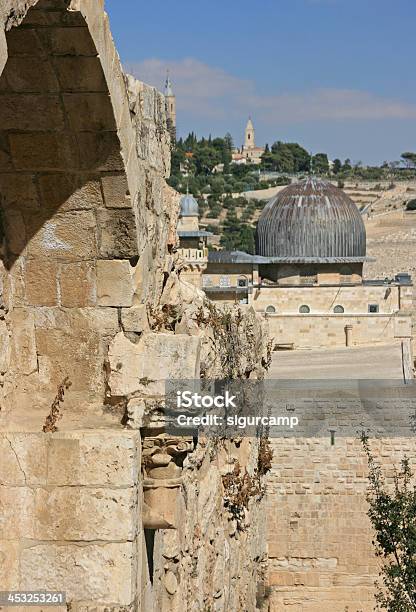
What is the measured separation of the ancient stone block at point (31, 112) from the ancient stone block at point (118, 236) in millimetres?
366

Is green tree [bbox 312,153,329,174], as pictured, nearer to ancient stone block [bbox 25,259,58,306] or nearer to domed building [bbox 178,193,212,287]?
domed building [bbox 178,193,212,287]

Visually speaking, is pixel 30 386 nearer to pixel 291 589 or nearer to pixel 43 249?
pixel 43 249

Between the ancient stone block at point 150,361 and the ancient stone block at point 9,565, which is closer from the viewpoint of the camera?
the ancient stone block at point 9,565

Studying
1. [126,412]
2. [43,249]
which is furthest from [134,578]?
[43,249]

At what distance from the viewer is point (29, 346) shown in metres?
3.51

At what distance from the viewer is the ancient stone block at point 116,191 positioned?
10.9ft

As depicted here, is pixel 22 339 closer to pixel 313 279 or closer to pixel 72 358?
pixel 72 358

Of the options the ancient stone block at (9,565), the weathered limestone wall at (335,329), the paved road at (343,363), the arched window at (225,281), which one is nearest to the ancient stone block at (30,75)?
the ancient stone block at (9,565)

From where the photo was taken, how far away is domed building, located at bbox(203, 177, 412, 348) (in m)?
31.0

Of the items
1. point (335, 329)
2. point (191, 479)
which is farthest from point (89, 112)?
point (335, 329)

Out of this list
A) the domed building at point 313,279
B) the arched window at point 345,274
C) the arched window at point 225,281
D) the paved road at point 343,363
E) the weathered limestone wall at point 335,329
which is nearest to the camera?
the paved road at point 343,363

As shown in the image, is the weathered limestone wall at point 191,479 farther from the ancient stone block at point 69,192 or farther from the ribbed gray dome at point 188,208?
the ribbed gray dome at point 188,208

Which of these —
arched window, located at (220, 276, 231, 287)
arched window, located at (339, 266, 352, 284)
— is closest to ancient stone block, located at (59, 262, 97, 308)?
arched window, located at (339, 266, 352, 284)

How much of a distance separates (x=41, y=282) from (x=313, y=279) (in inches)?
1193
